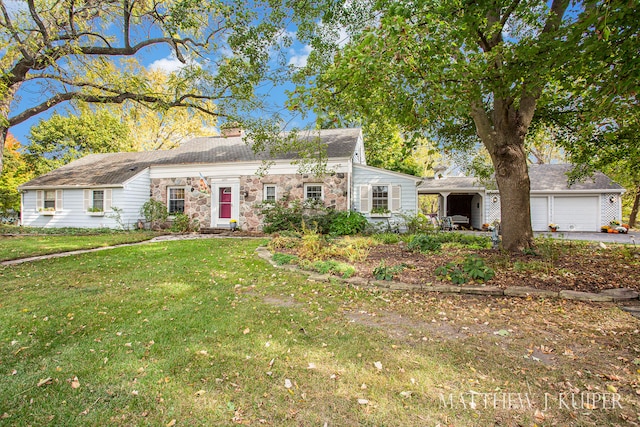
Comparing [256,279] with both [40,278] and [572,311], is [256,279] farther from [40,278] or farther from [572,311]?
[572,311]

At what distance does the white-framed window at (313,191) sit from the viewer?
1330 centimetres

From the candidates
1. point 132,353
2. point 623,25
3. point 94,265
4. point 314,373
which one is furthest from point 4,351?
point 623,25

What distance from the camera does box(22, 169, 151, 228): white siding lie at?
14195mm

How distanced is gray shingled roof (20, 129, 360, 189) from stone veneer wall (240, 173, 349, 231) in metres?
0.91

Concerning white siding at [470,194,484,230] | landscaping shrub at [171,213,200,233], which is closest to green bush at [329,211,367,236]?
landscaping shrub at [171,213,200,233]

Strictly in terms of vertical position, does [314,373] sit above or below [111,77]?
below

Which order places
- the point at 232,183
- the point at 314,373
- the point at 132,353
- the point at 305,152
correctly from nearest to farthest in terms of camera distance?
1. the point at 314,373
2. the point at 132,353
3. the point at 305,152
4. the point at 232,183

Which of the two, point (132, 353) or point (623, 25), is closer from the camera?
point (132, 353)

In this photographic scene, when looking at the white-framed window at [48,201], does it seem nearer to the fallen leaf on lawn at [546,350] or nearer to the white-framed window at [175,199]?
the white-framed window at [175,199]

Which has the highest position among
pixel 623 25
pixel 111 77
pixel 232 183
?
pixel 111 77

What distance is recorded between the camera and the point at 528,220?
6.67 meters

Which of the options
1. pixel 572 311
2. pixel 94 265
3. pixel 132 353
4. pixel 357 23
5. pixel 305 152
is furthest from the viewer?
pixel 305 152

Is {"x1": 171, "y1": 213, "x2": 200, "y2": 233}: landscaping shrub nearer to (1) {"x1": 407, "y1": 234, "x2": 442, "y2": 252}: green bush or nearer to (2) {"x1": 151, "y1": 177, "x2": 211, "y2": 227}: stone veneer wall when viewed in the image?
(2) {"x1": 151, "y1": 177, "x2": 211, "y2": 227}: stone veneer wall

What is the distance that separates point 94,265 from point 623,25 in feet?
31.5
